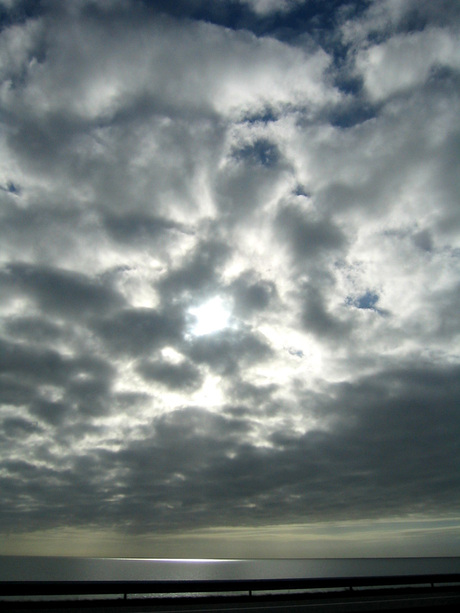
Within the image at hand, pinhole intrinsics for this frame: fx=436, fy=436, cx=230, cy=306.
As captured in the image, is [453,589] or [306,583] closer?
[306,583]

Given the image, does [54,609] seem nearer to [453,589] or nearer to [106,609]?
[106,609]

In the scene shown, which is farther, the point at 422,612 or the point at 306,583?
the point at 306,583

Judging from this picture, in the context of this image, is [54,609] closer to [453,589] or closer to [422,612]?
[422,612]

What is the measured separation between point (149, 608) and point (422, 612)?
8.96 meters

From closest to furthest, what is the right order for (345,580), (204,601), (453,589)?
(204,601) < (345,580) < (453,589)

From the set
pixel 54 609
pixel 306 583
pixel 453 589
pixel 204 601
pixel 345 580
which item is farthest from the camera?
pixel 453 589

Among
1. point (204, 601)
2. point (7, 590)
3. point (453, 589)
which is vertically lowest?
point (453, 589)

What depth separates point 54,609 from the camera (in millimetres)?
13641

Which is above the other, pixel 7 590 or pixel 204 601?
pixel 7 590

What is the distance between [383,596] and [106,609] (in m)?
13.0

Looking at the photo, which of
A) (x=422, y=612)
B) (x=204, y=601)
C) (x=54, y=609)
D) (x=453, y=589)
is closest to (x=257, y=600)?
(x=204, y=601)

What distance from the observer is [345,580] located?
1992 cm

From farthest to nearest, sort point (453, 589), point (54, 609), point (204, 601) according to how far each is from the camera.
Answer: point (453, 589), point (204, 601), point (54, 609)

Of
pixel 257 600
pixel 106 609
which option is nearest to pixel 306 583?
pixel 257 600
